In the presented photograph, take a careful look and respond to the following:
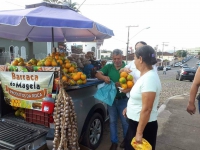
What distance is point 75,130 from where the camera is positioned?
2.66 metres

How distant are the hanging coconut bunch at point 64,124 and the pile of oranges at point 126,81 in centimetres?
85

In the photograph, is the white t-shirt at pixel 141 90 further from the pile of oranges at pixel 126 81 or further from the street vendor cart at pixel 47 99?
the street vendor cart at pixel 47 99

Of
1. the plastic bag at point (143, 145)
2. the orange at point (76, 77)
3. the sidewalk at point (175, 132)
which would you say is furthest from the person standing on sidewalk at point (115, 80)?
the plastic bag at point (143, 145)

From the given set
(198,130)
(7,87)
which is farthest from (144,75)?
(198,130)

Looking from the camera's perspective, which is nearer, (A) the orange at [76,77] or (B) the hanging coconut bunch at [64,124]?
(B) the hanging coconut bunch at [64,124]

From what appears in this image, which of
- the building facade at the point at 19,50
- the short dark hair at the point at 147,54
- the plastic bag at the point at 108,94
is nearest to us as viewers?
the short dark hair at the point at 147,54

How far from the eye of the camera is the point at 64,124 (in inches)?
99.3

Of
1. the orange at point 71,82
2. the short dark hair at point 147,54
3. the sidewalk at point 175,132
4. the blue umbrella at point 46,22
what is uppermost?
the blue umbrella at point 46,22

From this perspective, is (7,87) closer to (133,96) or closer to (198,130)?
(133,96)

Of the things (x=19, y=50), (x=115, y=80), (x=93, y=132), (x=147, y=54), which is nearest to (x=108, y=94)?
(x=115, y=80)

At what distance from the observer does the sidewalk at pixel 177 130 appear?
12.5 ft

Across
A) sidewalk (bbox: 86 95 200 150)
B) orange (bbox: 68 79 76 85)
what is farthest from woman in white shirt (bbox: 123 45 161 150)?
sidewalk (bbox: 86 95 200 150)

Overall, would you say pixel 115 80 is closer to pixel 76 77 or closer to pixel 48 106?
pixel 76 77

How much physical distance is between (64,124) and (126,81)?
3.71 ft
